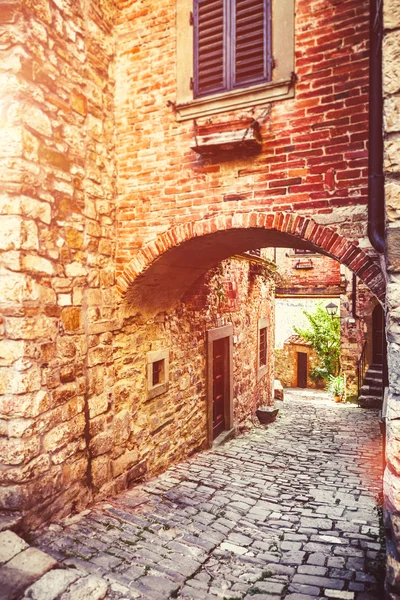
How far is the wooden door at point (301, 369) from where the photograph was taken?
18453 millimetres

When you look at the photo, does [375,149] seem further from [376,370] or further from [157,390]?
[376,370]

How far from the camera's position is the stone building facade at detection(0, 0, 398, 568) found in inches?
118

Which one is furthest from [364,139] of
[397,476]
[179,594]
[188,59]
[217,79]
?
[179,594]

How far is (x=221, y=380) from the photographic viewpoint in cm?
738

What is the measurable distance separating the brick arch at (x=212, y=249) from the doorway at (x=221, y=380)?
218 cm

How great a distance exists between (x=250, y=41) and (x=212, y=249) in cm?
201

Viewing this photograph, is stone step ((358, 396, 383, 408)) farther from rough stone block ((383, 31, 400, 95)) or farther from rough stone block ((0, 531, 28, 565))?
rough stone block ((383, 31, 400, 95))

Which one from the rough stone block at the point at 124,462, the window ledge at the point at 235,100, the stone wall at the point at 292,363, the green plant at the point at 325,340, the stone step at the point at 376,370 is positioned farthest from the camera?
the stone wall at the point at 292,363

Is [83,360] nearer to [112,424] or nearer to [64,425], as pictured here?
[64,425]

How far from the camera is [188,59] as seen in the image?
3.83 meters

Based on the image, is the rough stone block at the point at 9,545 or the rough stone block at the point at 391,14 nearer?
the rough stone block at the point at 391,14

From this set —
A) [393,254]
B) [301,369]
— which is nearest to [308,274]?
[301,369]

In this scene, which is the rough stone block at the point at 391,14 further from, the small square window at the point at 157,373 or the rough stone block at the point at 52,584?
the small square window at the point at 157,373

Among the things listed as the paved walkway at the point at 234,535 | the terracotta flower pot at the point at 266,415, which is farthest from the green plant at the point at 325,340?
the paved walkway at the point at 234,535
